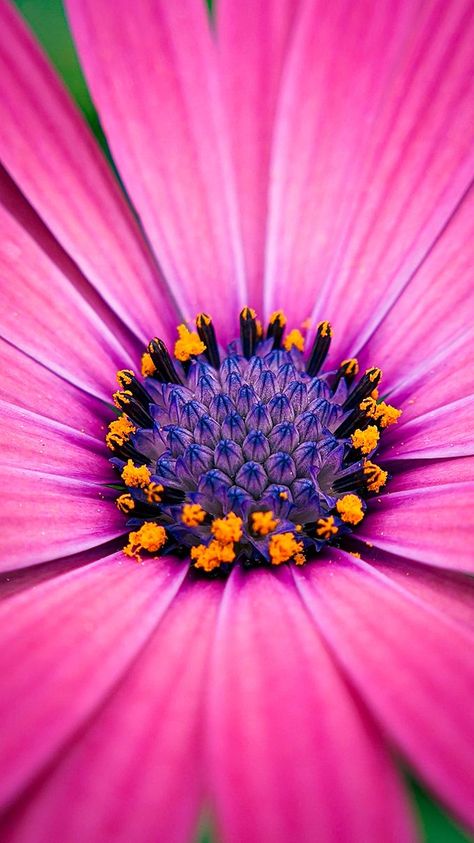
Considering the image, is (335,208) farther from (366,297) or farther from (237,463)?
(237,463)

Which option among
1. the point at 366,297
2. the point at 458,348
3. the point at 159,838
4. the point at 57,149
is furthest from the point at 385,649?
the point at 57,149

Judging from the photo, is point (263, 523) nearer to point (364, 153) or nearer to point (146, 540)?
point (146, 540)

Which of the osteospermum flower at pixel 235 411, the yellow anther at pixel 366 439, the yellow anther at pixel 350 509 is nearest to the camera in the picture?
the osteospermum flower at pixel 235 411

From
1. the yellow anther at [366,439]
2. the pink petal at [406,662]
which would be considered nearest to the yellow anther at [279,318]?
the yellow anther at [366,439]

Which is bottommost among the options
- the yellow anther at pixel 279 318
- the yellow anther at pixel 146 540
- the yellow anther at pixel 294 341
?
the yellow anther at pixel 146 540

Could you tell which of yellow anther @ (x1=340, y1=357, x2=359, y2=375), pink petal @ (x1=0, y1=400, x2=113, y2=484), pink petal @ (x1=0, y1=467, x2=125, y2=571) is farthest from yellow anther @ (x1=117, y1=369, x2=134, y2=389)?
yellow anther @ (x1=340, y1=357, x2=359, y2=375)

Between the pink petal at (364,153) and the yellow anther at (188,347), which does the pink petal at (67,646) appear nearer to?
the yellow anther at (188,347)

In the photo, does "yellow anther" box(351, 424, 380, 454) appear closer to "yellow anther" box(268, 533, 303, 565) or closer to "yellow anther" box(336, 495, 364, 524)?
"yellow anther" box(336, 495, 364, 524)
